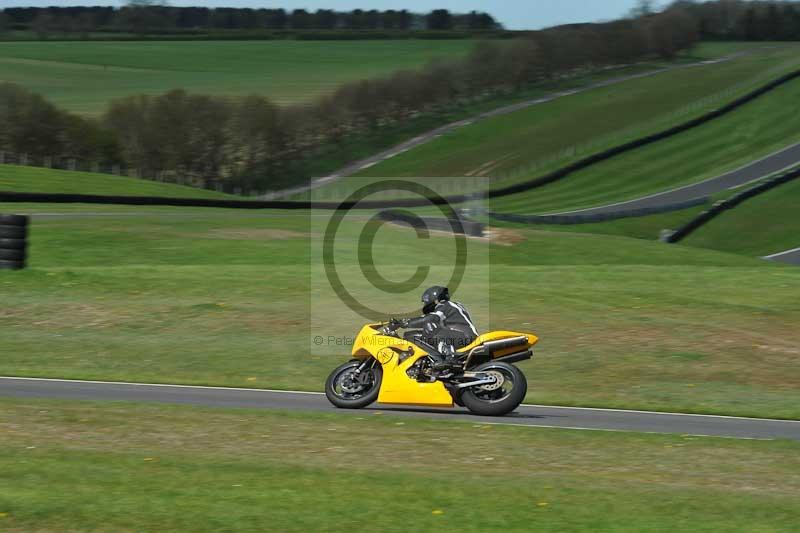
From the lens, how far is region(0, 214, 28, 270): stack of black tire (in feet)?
87.0

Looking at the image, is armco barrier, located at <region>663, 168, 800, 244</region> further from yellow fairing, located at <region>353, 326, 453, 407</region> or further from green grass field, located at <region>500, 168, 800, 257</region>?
yellow fairing, located at <region>353, 326, 453, 407</region>

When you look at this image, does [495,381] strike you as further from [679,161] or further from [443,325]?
Answer: [679,161]

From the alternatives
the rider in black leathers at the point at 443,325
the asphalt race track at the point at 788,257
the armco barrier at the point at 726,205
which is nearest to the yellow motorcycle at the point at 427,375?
the rider in black leathers at the point at 443,325

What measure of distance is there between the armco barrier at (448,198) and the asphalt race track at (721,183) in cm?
667

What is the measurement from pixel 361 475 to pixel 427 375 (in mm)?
4206

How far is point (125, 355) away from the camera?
19.8m

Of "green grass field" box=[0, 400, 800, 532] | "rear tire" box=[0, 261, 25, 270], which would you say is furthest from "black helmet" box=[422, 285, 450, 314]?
"rear tire" box=[0, 261, 25, 270]

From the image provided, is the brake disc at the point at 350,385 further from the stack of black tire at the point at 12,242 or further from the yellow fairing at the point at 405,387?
the stack of black tire at the point at 12,242

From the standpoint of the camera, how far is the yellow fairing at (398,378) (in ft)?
47.8

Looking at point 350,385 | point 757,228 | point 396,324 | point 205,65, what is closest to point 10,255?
point 350,385

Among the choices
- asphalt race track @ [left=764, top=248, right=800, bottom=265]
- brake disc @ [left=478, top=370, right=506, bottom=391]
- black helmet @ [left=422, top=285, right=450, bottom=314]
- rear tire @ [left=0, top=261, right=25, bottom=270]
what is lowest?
asphalt race track @ [left=764, top=248, right=800, bottom=265]

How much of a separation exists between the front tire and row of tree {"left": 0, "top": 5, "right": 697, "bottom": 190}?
74654 mm

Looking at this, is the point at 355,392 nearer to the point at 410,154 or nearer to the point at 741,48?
the point at 410,154

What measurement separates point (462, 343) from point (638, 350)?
6.66 m
